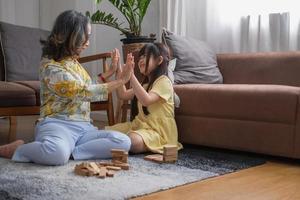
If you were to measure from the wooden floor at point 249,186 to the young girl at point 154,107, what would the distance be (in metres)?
0.54

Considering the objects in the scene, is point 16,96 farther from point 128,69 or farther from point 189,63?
point 189,63

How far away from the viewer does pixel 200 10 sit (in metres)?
3.58

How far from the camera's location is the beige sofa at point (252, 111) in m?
2.19

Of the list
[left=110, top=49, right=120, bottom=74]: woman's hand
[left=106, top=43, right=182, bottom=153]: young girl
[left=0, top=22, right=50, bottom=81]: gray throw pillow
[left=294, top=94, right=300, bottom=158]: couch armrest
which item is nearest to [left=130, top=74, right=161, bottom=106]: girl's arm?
[left=106, top=43, right=182, bottom=153]: young girl

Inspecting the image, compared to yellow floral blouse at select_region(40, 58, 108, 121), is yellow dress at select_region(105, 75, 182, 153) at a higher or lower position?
lower

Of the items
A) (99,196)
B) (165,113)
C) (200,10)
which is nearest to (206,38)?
(200,10)

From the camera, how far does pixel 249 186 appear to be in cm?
172

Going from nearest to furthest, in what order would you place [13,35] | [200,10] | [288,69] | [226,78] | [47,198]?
[47,198], [288,69], [226,78], [13,35], [200,10]

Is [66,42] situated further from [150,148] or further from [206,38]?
[206,38]

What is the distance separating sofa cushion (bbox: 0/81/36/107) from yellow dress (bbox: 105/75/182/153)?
0.58 metres

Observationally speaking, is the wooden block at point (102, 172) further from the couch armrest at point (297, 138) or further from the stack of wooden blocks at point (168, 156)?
the couch armrest at point (297, 138)

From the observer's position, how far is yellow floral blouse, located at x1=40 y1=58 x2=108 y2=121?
206 centimetres

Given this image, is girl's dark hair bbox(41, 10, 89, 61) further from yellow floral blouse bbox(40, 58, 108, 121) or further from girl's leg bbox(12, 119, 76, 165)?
girl's leg bbox(12, 119, 76, 165)

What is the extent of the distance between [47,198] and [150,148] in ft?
3.17
